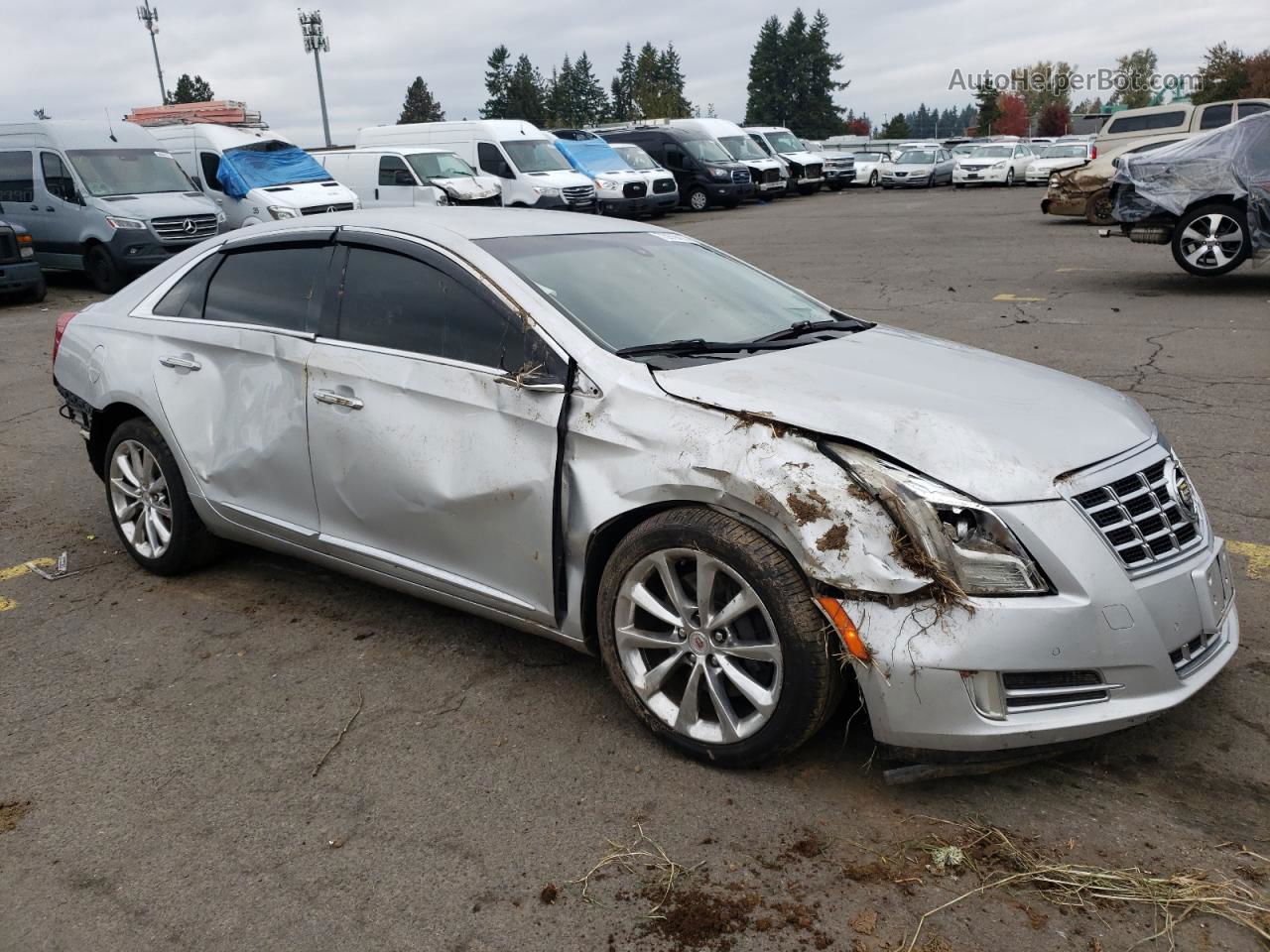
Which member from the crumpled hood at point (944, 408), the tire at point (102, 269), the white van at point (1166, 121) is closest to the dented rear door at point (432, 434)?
the crumpled hood at point (944, 408)

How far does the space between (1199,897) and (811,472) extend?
1.37m

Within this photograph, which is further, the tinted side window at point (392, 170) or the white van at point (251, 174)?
the tinted side window at point (392, 170)

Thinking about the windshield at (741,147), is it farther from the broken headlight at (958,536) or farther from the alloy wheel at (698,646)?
the broken headlight at (958,536)

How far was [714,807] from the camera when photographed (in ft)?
9.92

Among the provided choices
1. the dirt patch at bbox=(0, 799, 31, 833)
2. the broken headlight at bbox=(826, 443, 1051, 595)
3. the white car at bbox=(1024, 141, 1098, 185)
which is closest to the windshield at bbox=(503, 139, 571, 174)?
the white car at bbox=(1024, 141, 1098, 185)

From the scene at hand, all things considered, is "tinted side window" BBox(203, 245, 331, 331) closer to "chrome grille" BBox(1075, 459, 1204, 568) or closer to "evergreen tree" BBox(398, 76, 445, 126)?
"chrome grille" BBox(1075, 459, 1204, 568)

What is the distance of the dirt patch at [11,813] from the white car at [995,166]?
3633cm

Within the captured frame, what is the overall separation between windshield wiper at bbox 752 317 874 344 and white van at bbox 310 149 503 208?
695 inches

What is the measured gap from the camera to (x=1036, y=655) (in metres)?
2.76

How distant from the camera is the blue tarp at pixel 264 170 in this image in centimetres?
1839

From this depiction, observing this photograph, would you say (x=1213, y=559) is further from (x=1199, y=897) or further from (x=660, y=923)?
(x=660, y=923)

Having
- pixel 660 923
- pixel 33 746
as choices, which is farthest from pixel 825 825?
pixel 33 746

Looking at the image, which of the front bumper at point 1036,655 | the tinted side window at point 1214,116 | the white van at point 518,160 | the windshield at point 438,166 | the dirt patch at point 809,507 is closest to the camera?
the front bumper at point 1036,655

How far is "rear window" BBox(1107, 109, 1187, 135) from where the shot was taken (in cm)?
2044
